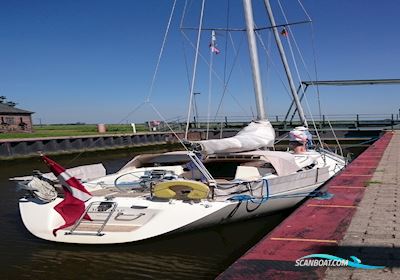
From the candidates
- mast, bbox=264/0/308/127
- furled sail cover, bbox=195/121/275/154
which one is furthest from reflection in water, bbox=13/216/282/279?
mast, bbox=264/0/308/127

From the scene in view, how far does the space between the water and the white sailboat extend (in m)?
0.35

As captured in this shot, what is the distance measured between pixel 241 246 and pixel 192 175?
341 cm

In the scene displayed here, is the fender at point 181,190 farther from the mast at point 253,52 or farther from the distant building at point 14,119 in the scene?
the distant building at point 14,119

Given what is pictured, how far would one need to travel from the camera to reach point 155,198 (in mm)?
8273

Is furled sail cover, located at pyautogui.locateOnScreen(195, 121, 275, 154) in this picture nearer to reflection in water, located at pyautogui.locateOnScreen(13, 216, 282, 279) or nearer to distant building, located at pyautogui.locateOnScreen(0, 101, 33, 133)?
reflection in water, located at pyautogui.locateOnScreen(13, 216, 282, 279)

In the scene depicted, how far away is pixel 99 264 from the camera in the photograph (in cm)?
735

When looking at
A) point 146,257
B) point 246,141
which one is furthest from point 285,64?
point 146,257

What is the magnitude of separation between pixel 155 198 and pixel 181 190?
558 mm

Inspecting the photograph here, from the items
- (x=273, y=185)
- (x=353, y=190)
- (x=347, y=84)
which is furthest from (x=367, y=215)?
(x=347, y=84)

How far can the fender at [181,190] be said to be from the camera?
8.05 m

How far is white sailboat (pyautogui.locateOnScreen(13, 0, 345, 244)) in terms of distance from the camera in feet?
24.9

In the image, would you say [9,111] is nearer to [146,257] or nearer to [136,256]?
[136,256]

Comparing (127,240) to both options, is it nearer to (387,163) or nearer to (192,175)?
(192,175)

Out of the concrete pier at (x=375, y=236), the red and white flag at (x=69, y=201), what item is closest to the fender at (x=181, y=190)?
the red and white flag at (x=69, y=201)
